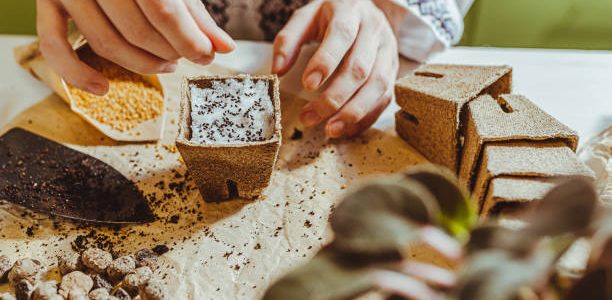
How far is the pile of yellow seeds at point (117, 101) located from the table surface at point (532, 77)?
6.0 inches

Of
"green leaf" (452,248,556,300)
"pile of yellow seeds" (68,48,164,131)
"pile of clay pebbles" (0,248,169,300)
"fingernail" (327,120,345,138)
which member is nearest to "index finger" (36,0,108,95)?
"pile of yellow seeds" (68,48,164,131)

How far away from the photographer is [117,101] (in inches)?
46.8

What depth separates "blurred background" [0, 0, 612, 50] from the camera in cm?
181

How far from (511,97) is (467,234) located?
61 cm

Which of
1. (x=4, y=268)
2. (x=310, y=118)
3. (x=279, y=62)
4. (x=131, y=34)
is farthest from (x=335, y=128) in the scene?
(x=4, y=268)

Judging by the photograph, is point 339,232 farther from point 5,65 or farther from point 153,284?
point 5,65

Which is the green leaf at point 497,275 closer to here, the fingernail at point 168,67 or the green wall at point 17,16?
the fingernail at point 168,67

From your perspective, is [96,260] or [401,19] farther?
[401,19]

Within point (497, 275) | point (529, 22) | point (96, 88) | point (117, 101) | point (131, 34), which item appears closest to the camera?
point (497, 275)

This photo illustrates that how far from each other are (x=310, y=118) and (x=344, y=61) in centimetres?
13

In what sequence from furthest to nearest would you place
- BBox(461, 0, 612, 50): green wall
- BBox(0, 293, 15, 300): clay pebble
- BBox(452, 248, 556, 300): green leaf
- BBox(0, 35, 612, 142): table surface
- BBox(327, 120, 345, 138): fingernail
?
BBox(461, 0, 612, 50): green wall
BBox(0, 35, 612, 142): table surface
BBox(327, 120, 345, 138): fingernail
BBox(0, 293, 15, 300): clay pebble
BBox(452, 248, 556, 300): green leaf

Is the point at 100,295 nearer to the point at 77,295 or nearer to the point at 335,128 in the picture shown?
the point at 77,295

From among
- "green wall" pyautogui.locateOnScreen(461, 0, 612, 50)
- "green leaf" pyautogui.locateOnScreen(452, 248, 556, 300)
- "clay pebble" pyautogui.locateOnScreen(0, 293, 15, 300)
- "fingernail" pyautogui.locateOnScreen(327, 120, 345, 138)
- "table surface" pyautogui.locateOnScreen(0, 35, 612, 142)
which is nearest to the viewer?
"green leaf" pyautogui.locateOnScreen(452, 248, 556, 300)

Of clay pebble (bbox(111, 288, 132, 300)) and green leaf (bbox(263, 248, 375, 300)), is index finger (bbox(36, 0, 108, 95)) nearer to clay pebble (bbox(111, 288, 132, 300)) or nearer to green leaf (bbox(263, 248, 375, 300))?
clay pebble (bbox(111, 288, 132, 300))
